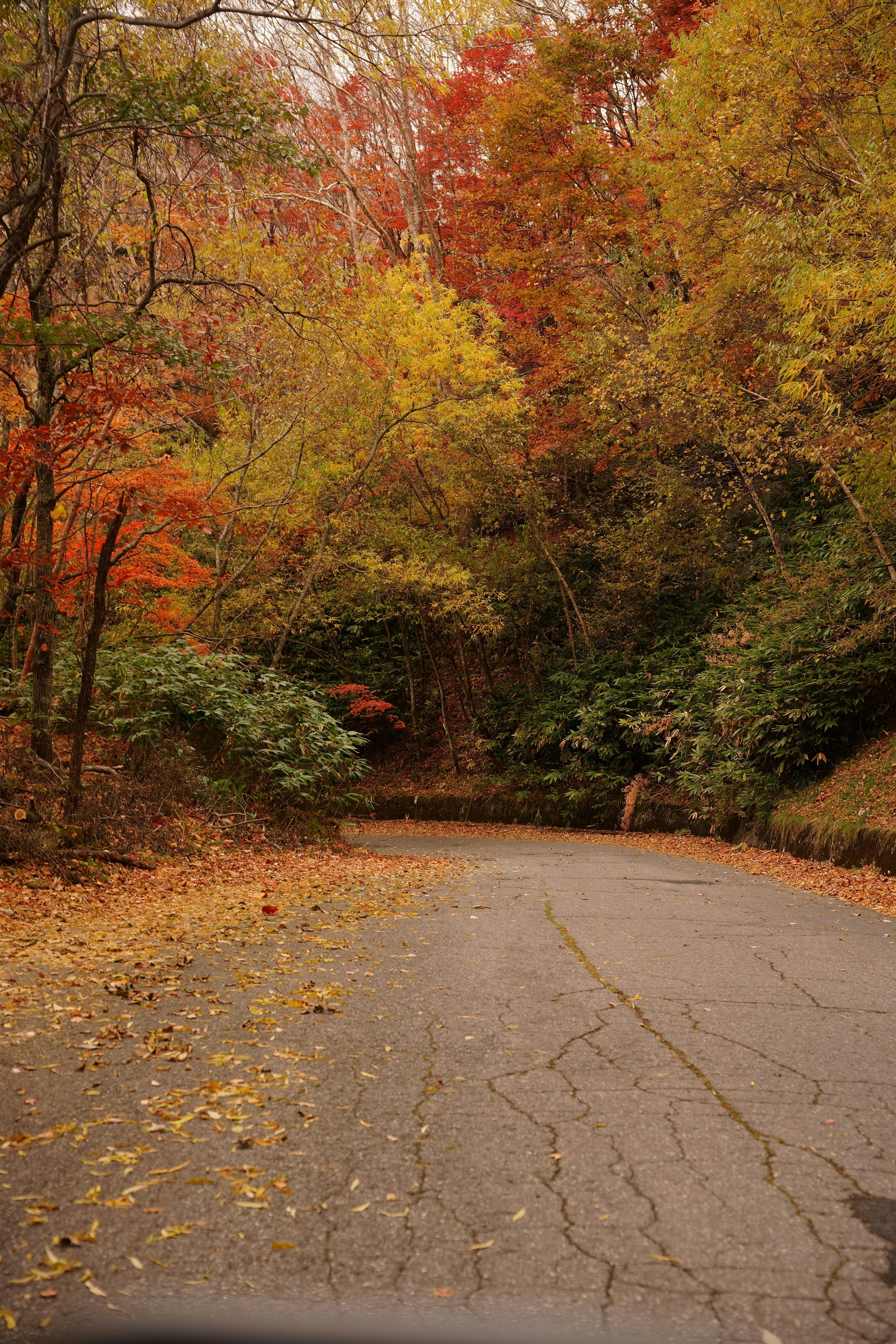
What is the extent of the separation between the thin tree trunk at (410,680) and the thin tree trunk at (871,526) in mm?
11930

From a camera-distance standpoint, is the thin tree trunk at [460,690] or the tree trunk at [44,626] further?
the thin tree trunk at [460,690]

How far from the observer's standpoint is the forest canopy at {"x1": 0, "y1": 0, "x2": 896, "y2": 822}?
8883 mm

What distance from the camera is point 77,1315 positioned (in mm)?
2125

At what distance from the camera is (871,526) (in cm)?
1267

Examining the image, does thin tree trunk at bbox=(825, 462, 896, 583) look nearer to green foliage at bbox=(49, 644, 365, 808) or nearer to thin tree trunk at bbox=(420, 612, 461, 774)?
green foliage at bbox=(49, 644, 365, 808)

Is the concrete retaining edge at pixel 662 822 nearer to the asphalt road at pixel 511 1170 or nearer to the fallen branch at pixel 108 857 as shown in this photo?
the asphalt road at pixel 511 1170

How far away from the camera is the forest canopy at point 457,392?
29.1 feet

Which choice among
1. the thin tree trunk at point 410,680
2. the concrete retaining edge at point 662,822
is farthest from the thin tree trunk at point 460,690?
the concrete retaining edge at point 662,822

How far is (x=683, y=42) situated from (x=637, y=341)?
4.84m

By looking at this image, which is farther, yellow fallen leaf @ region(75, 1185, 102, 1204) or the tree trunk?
the tree trunk

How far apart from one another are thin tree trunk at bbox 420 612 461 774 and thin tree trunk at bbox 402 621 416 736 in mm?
490

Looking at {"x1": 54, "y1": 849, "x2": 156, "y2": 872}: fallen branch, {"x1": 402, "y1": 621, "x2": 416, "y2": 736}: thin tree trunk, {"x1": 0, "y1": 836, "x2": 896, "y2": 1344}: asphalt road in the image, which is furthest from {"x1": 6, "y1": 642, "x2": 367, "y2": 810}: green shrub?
{"x1": 402, "y1": 621, "x2": 416, "y2": 736}: thin tree trunk

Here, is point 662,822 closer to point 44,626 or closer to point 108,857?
point 108,857

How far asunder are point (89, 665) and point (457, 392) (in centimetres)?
1119
